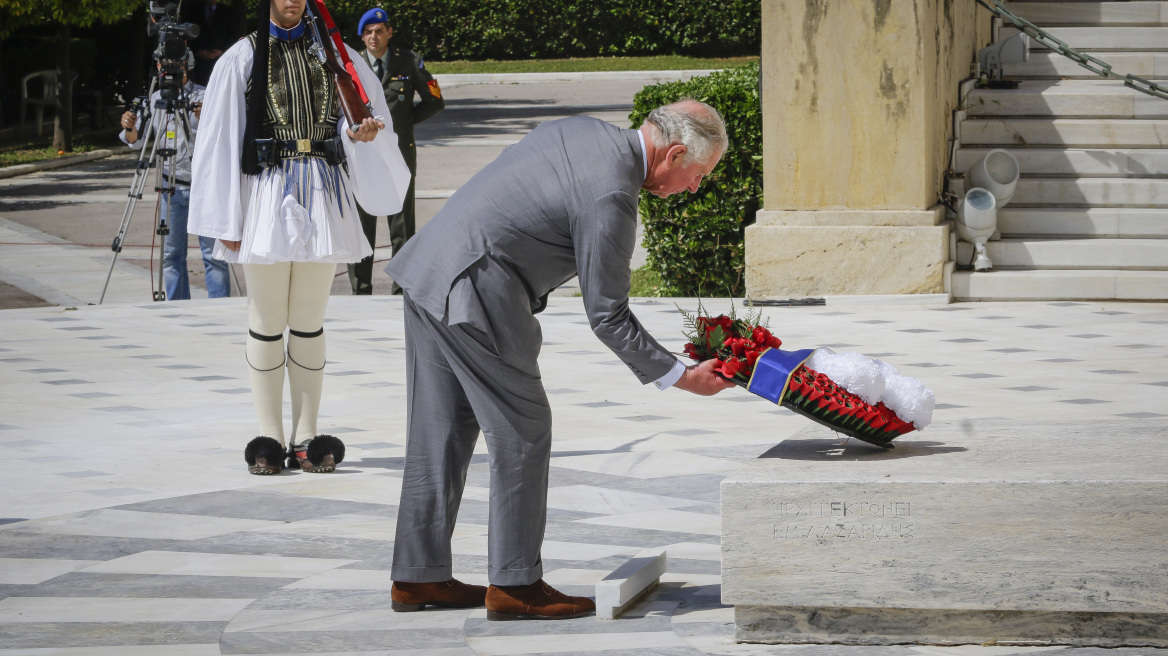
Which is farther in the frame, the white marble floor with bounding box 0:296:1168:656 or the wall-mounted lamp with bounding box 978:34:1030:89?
the wall-mounted lamp with bounding box 978:34:1030:89

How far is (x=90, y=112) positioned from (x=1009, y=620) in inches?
1115

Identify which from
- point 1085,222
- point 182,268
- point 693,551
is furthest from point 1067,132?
point 693,551

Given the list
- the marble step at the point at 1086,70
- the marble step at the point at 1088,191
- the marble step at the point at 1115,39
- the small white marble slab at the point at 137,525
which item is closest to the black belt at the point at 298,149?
the small white marble slab at the point at 137,525

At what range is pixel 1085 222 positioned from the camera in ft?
35.3

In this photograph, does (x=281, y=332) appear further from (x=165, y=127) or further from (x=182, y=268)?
(x=182, y=268)

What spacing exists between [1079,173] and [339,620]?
859 centimetres

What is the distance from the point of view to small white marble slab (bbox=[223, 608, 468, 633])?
406 cm

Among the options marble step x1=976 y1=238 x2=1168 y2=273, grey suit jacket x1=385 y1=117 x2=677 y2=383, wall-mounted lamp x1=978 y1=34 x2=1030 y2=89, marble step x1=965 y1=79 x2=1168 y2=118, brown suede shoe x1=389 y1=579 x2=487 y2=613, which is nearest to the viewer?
grey suit jacket x1=385 y1=117 x2=677 y2=383

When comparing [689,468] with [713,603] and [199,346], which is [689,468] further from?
[199,346]

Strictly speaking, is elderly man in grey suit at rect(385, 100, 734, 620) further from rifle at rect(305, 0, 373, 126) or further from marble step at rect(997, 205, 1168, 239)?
marble step at rect(997, 205, 1168, 239)

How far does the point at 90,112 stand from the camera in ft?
96.7

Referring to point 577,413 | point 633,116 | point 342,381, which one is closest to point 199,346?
point 342,381

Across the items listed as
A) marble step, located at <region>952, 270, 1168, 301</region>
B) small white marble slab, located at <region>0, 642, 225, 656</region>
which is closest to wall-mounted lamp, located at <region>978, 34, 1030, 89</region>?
marble step, located at <region>952, 270, 1168, 301</region>

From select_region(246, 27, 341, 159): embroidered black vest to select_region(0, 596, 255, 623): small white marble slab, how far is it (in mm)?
2129
